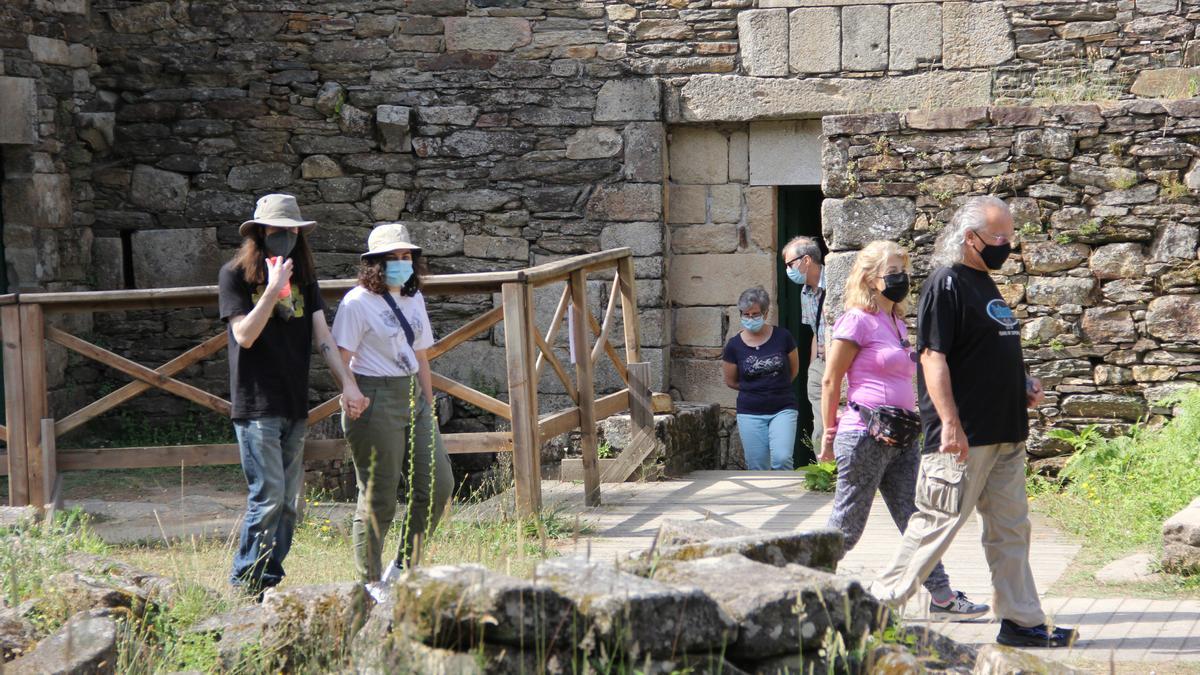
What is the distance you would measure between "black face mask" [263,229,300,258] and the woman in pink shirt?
81.6 inches

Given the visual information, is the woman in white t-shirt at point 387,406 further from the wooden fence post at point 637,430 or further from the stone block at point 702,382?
the stone block at point 702,382

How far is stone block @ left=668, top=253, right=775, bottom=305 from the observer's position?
9.86 meters

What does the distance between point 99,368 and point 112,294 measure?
160 inches

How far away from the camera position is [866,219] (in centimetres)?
770

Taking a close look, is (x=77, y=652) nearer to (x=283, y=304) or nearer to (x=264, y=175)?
(x=283, y=304)

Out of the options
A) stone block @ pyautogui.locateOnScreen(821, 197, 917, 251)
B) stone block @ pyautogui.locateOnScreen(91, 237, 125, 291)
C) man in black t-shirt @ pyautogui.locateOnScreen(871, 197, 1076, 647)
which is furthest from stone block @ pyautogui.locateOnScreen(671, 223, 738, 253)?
man in black t-shirt @ pyautogui.locateOnScreen(871, 197, 1076, 647)

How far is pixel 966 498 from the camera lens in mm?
4602

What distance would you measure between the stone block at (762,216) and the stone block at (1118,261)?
2750mm

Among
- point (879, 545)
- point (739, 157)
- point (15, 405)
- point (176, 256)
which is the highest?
point (739, 157)

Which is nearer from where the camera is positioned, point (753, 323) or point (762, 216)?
point (753, 323)

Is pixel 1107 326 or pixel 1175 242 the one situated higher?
pixel 1175 242

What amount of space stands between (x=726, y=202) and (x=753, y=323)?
1378mm

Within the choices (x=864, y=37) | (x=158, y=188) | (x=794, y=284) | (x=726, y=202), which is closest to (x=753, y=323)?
(x=726, y=202)

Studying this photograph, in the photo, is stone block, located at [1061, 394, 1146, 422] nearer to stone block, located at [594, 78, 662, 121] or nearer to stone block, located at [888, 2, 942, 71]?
stone block, located at [888, 2, 942, 71]
